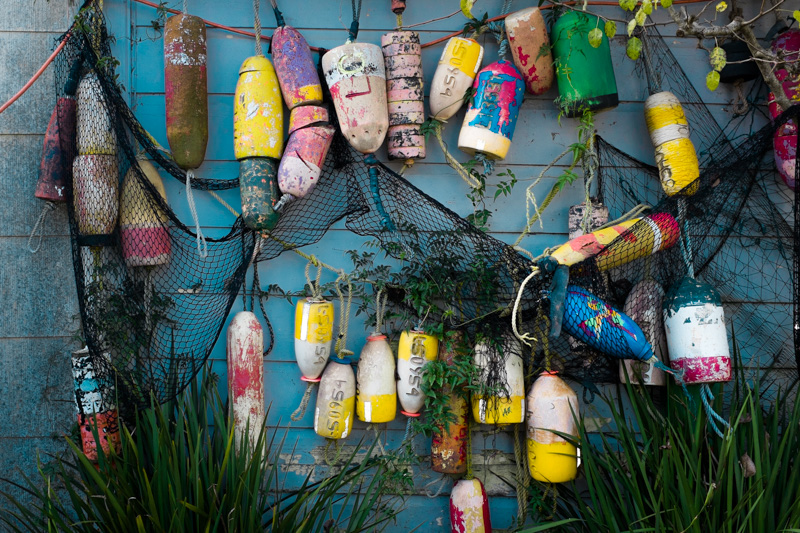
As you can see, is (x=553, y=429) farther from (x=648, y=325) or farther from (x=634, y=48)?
(x=634, y=48)

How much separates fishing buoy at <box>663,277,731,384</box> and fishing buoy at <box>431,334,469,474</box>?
0.75m

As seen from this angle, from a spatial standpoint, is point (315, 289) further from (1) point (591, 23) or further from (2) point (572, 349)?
(1) point (591, 23)

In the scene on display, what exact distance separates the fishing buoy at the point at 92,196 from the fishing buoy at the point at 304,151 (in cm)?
60

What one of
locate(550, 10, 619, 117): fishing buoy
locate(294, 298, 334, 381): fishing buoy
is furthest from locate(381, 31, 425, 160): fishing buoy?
locate(294, 298, 334, 381): fishing buoy

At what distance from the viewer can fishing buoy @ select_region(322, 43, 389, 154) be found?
232 cm

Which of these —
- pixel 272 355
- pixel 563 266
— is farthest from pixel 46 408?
pixel 563 266

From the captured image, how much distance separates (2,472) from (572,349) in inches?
84.2

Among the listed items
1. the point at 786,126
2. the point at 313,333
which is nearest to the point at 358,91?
the point at 313,333

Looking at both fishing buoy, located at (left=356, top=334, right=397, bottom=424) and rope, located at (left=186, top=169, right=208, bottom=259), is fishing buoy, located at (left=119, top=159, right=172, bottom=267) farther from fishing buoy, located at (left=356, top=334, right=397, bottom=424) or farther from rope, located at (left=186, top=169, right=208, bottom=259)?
fishing buoy, located at (left=356, top=334, right=397, bottom=424)

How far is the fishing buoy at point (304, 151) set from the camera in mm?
2330

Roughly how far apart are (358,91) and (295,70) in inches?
10.0

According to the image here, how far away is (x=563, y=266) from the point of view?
7.09ft

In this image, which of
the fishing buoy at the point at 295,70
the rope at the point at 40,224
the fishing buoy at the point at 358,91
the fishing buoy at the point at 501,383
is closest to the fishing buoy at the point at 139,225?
the rope at the point at 40,224

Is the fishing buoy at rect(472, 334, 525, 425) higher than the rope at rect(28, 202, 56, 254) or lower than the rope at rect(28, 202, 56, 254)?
lower
